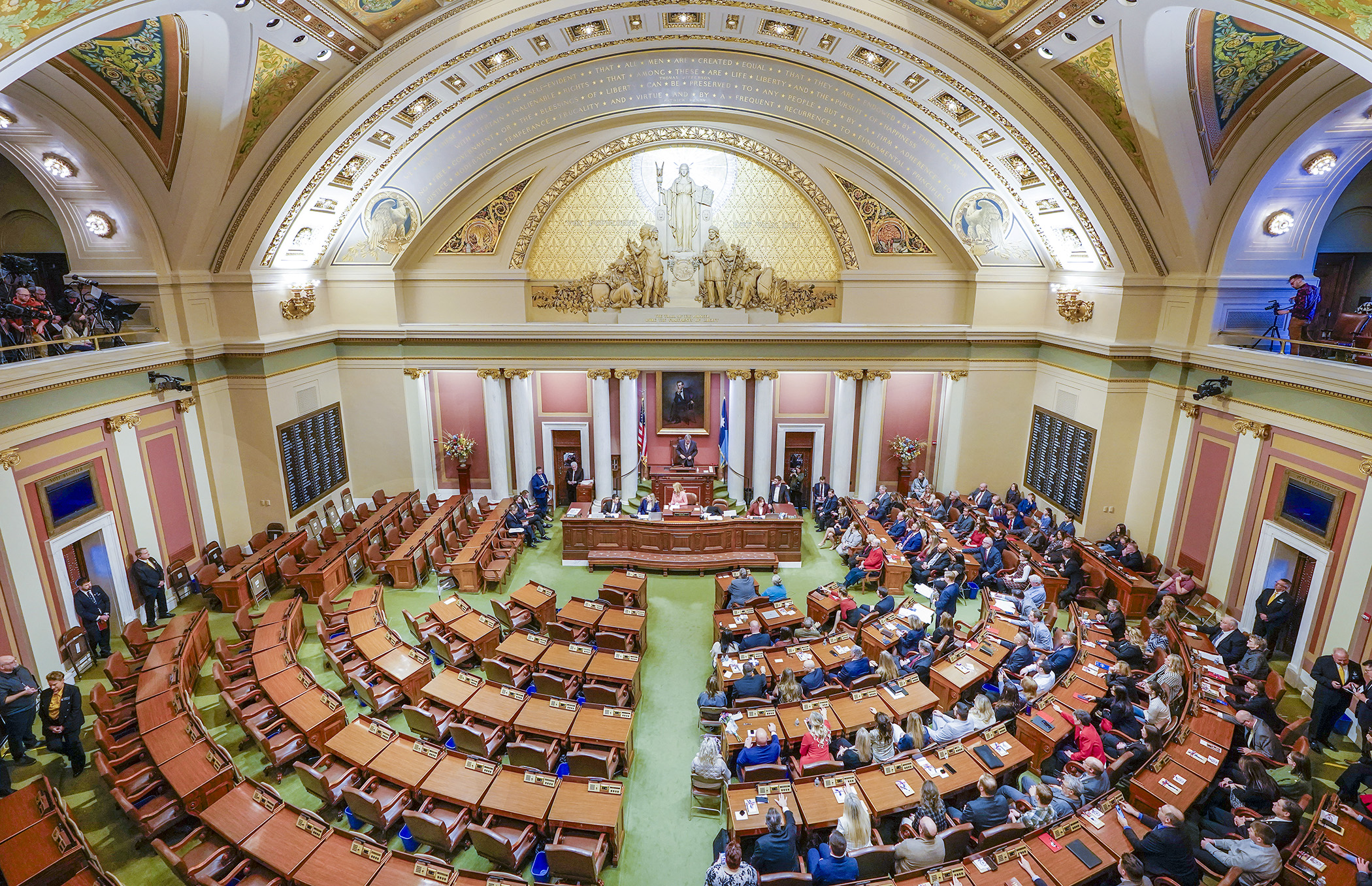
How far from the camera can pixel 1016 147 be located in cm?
1390

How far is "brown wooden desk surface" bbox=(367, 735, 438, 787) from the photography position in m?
7.95

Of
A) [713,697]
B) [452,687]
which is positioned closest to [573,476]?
[452,687]

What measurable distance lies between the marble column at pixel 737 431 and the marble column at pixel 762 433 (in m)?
0.28

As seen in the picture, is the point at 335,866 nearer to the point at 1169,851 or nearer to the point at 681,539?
the point at 1169,851

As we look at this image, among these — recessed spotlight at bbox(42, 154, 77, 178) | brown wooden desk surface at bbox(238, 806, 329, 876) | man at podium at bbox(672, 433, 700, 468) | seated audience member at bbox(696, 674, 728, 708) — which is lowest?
seated audience member at bbox(696, 674, 728, 708)

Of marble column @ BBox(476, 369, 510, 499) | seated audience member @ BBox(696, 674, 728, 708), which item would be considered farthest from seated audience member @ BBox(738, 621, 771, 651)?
marble column @ BBox(476, 369, 510, 499)

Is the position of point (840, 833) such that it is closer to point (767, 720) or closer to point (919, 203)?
point (767, 720)

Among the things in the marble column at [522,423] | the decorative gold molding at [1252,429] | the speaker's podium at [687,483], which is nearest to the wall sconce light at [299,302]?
the marble column at [522,423]

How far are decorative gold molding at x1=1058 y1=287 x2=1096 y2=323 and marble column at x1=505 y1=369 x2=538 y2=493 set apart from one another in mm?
13903

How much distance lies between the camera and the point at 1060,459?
55.9 ft

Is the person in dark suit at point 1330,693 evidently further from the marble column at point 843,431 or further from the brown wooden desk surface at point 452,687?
the brown wooden desk surface at point 452,687

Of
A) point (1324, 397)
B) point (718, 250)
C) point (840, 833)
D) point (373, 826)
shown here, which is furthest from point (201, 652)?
point (1324, 397)

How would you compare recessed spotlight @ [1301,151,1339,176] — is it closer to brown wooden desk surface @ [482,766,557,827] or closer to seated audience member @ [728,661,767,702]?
seated audience member @ [728,661,767,702]

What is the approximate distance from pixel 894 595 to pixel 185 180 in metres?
16.5
